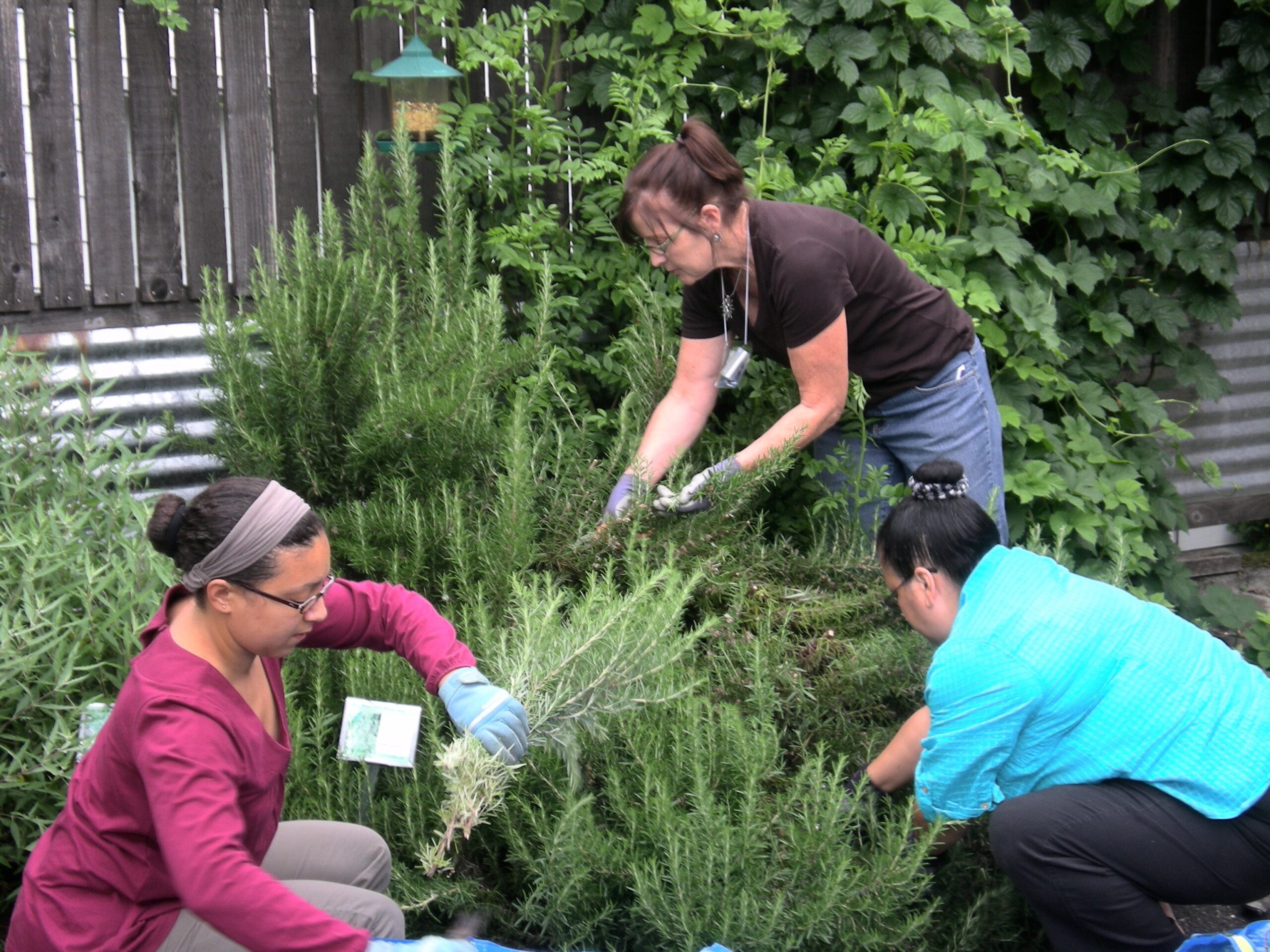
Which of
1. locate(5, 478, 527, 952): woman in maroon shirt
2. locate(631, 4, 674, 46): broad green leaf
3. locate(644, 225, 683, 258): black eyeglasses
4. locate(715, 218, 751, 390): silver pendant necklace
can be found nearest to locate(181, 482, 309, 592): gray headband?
locate(5, 478, 527, 952): woman in maroon shirt

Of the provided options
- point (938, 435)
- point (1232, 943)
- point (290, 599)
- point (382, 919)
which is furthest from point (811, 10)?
point (382, 919)

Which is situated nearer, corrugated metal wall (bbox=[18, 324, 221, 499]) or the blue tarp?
the blue tarp

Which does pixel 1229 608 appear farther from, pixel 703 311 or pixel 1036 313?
pixel 703 311

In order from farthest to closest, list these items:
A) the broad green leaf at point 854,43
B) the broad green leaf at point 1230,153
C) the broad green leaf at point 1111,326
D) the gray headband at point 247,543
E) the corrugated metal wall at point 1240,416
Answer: the corrugated metal wall at point 1240,416 → the broad green leaf at point 1230,153 → the broad green leaf at point 1111,326 → the broad green leaf at point 854,43 → the gray headband at point 247,543

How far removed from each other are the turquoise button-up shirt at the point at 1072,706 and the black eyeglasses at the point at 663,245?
1.15 metres

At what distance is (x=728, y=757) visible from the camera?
229cm

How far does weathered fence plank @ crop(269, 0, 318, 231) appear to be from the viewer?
3.73m

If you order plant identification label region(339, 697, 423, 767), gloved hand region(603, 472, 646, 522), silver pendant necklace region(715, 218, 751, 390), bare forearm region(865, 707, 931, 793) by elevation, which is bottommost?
bare forearm region(865, 707, 931, 793)

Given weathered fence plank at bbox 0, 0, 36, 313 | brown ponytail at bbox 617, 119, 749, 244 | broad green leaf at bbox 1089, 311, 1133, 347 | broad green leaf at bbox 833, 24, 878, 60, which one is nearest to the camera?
brown ponytail at bbox 617, 119, 749, 244

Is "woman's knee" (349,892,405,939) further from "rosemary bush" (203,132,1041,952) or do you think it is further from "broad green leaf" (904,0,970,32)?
"broad green leaf" (904,0,970,32)

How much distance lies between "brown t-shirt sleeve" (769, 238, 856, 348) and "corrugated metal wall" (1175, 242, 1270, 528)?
2920 millimetres

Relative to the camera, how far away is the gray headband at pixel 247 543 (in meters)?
1.78

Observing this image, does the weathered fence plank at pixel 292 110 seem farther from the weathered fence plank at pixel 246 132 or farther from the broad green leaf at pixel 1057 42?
the broad green leaf at pixel 1057 42

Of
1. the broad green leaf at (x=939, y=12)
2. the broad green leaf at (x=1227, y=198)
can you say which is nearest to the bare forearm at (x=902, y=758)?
the broad green leaf at (x=939, y=12)
